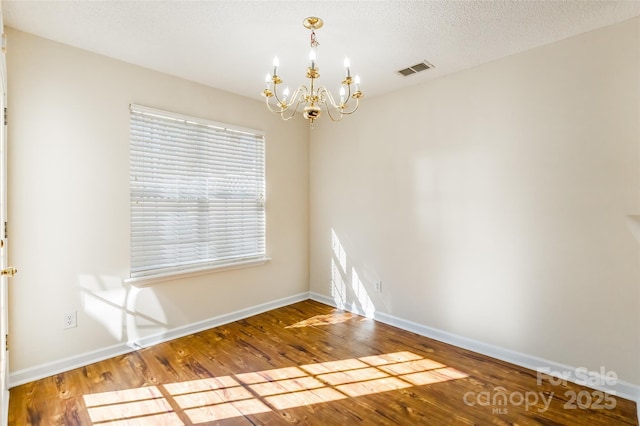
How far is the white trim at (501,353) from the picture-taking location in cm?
226

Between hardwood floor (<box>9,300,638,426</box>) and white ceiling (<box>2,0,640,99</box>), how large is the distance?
2.62 metres

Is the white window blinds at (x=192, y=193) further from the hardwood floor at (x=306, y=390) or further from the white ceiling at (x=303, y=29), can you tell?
the hardwood floor at (x=306, y=390)

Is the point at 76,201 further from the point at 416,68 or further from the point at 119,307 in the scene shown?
Result: the point at 416,68

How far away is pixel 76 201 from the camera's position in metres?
2.65

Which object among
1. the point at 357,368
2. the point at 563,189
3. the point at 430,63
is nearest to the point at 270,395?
the point at 357,368

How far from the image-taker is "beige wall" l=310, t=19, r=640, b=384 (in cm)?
230

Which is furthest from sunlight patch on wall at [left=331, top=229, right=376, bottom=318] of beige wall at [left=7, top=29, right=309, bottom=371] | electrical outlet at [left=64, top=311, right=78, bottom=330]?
electrical outlet at [left=64, top=311, right=78, bottom=330]

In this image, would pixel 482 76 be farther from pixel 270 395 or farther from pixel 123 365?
pixel 123 365

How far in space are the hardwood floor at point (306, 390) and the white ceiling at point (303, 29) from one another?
262 cm

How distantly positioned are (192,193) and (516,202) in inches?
120

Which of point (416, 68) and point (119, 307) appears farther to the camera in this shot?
point (416, 68)

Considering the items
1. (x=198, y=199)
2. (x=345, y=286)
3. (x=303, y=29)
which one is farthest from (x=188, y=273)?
(x=303, y=29)

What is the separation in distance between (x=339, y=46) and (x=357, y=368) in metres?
2.64

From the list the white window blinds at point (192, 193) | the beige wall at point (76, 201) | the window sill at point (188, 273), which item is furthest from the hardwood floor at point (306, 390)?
the white window blinds at point (192, 193)
